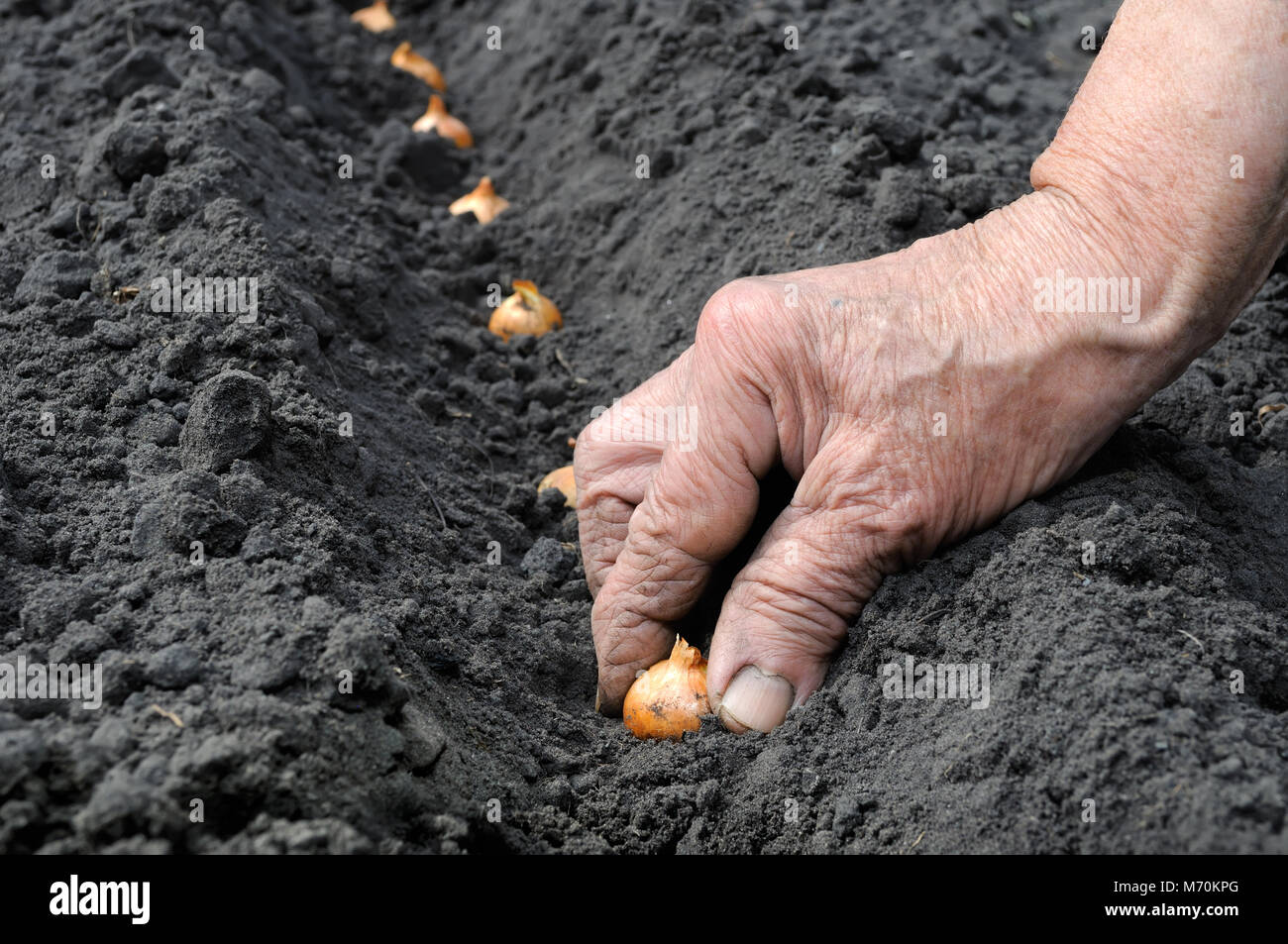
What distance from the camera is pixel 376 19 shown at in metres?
7.14

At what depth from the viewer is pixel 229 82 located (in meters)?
4.93

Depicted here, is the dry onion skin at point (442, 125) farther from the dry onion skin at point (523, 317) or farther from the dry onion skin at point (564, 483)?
the dry onion skin at point (564, 483)

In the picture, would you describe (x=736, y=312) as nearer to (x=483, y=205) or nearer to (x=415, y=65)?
(x=483, y=205)

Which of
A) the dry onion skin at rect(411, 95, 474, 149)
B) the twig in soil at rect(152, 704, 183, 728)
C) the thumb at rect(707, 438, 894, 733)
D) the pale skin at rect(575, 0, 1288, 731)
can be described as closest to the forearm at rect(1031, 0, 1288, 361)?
the pale skin at rect(575, 0, 1288, 731)

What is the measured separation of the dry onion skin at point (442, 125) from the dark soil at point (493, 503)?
63 centimetres

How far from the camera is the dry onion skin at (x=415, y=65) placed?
6512 millimetres

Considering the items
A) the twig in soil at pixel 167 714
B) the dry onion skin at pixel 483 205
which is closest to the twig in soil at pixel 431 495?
the twig in soil at pixel 167 714

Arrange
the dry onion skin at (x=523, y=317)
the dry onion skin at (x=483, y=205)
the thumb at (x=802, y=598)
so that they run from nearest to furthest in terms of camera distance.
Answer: the thumb at (x=802, y=598) < the dry onion skin at (x=523, y=317) < the dry onion skin at (x=483, y=205)

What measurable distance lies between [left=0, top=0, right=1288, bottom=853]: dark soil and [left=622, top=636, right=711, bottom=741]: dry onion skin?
111 millimetres

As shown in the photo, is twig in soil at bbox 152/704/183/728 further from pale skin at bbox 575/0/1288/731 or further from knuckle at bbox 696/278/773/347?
knuckle at bbox 696/278/773/347

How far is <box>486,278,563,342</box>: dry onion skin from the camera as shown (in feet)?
14.5

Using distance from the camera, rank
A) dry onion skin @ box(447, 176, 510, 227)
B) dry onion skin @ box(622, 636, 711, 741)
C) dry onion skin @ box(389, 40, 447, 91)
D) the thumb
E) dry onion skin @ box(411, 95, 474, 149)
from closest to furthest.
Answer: the thumb, dry onion skin @ box(622, 636, 711, 741), dry onion skin @ box(447, 176, 510, 227), dry onion skin @ box(411, 95, 474, 149), dry onion skin @ box(389, 40, 447, 91)

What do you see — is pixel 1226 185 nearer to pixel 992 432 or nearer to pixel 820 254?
pixel 992 432

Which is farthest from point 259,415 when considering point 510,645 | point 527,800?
point 527,800
